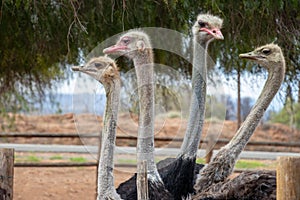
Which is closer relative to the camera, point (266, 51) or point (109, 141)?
point (109, 141)

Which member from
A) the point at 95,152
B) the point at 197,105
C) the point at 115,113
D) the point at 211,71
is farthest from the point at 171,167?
the point at 95,152

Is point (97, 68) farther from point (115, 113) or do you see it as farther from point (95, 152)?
point (95, 152)

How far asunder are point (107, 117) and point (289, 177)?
1.25 metres

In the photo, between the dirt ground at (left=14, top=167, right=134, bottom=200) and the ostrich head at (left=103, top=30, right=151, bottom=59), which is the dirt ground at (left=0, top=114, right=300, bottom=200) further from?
the ostrich head at (left=103, top=30, right=151, bottom=59)

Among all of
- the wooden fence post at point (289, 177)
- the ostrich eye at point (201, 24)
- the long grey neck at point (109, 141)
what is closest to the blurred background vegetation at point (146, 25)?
the ostrich eye at point (201, 24)

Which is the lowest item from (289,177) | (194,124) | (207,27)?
(289,177)

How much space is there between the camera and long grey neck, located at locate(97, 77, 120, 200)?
4242mm

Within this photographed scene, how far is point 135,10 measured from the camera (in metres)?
5.71

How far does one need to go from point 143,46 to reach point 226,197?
40.1 inches

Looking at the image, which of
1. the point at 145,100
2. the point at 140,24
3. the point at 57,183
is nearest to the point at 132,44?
the point at 145,100

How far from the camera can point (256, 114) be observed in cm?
491

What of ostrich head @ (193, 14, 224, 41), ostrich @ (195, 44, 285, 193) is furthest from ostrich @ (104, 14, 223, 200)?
ostrich @ (195, 44, 285, 193)

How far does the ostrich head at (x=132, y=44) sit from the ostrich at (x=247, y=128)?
A: 25.0 inches

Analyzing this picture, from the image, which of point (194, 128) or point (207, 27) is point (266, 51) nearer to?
point (207, 27)
